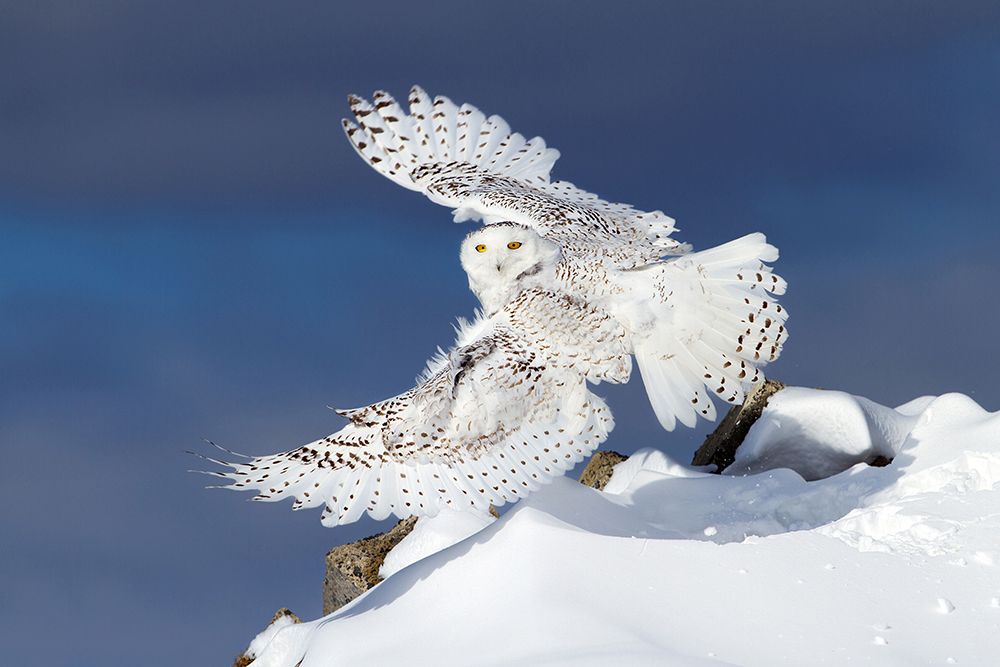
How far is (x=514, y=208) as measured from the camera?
5.55 meters

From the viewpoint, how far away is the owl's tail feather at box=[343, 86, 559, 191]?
6262mm

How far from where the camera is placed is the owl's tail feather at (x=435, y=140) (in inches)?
247

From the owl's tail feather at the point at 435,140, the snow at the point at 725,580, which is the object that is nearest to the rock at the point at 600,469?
the snow at the point at 725,580

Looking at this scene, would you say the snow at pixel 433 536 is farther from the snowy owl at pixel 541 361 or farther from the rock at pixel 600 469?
the snowy owl at pixel 541 361

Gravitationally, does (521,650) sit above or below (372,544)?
below

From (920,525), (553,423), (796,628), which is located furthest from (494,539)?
(920,525)

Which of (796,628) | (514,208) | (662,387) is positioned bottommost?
(796,628)

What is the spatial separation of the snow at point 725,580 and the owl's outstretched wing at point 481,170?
1.29m

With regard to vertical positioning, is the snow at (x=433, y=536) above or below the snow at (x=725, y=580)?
above

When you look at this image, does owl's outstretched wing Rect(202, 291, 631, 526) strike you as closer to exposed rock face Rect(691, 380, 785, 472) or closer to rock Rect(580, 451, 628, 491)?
rock Rect(580, 451, 628, 491)

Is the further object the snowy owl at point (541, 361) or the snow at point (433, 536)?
the snow at point (433, 536)

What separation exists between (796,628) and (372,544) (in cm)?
277

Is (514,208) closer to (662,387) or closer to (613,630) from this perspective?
(662,387)

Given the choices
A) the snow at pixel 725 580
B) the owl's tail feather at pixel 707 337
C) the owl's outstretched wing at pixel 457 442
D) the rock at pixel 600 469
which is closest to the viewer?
the snow at pixel 725 580
